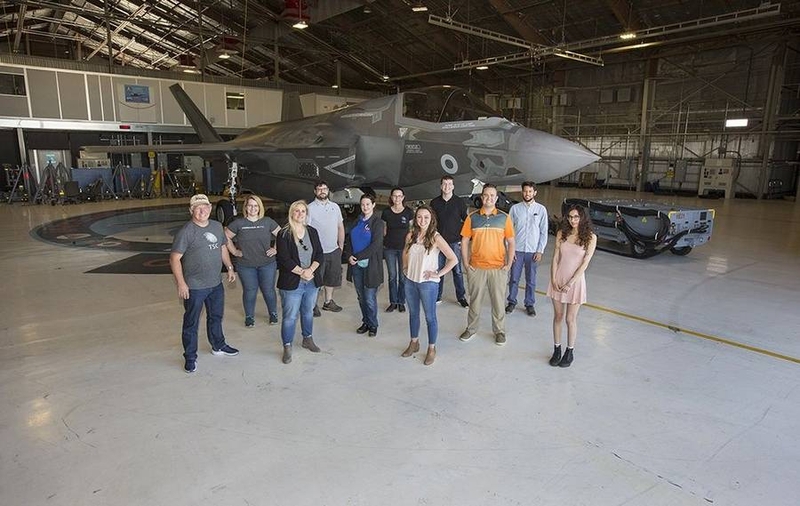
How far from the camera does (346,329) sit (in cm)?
581

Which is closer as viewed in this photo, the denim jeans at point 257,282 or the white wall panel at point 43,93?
the denim jeans at point 257,282

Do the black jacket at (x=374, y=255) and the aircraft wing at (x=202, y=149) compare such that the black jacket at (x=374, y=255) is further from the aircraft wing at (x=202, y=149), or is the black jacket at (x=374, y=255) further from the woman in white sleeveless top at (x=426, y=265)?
the aircraft wing at (x=202, y=149)

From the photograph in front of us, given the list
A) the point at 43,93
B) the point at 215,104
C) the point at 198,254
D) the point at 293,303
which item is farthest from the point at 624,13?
the point at 43,93

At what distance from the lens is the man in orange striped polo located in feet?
17.1

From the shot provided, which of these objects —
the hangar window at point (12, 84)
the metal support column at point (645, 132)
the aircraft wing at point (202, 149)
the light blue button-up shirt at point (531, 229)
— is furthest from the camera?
the metal support column at point (645, 132)

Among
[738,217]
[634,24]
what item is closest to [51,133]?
[634,24]

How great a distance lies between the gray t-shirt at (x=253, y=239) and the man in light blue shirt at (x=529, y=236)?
317 cm

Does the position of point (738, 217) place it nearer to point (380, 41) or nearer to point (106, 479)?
point (106, 479)

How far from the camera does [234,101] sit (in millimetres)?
27234

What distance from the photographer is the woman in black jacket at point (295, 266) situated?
465cm

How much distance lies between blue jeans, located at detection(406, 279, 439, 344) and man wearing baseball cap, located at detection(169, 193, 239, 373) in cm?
189

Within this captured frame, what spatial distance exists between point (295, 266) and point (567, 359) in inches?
115

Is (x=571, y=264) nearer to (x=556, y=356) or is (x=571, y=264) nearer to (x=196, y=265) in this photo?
(x=556, y=356)

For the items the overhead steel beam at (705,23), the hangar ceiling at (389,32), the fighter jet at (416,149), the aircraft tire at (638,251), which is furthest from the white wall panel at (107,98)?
the aircraft tire at (638,251)
